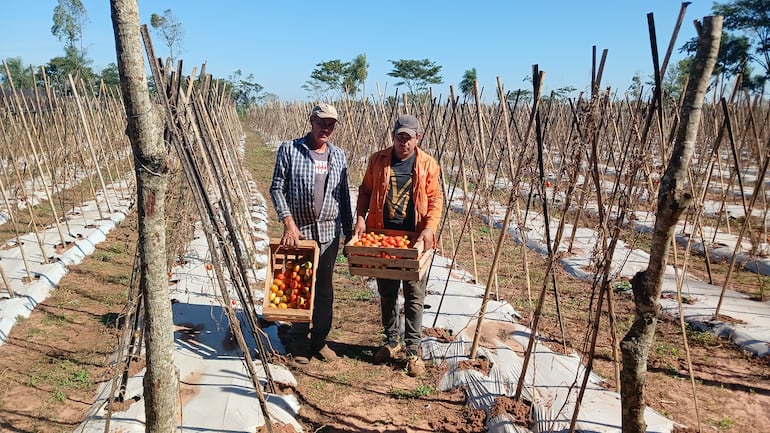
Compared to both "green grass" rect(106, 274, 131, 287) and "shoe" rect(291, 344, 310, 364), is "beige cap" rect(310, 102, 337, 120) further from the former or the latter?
"green grass" rect(106, 274, 131, 287)

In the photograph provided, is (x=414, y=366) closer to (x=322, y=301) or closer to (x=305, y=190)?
(x=322, y=301)

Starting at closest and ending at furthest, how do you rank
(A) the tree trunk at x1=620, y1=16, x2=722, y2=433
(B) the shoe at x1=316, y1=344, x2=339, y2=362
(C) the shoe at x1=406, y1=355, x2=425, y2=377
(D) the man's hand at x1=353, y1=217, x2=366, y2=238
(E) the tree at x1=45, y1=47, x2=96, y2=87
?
(A) the tree trunk at x1=620, y1=16, x2=722, y2=433 < (D) the man's hand at x1=353, y1=217, x2=366, y2=238 < (C) the shoe at x1=406, y1=355, x2=425, y2=377 < (B) the shoe at x1=316, y1=344, x2=339, y2=362 < (E) the tree at x1=45, y1=47, x2=96, y2=87

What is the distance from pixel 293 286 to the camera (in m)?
3.41

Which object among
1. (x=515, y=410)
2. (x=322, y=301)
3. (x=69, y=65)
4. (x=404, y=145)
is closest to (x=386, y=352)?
(x=322, y=301)

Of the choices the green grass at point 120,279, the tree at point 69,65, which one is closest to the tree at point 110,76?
the tree at point 69,65

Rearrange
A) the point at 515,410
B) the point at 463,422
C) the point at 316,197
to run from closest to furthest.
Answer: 1. the point at 515,410
2. the point at 463,422
3. the point at 316,197

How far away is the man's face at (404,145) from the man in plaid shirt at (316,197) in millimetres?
454

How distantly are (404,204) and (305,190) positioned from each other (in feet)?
2.35

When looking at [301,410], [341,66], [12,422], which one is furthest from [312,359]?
[341,66]

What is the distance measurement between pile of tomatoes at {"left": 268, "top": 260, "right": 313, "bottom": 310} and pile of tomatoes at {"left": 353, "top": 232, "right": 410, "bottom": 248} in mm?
454

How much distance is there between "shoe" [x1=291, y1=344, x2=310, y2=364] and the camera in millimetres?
3686

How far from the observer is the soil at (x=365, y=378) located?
303 cm

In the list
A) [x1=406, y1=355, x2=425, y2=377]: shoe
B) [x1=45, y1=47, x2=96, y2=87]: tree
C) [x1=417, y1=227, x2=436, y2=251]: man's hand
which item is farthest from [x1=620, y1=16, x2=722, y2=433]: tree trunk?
[x1=45, y1=47, x2=96, y2=87]: tree

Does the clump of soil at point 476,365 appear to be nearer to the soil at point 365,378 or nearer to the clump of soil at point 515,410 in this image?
the soil at point 365,378
